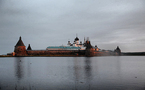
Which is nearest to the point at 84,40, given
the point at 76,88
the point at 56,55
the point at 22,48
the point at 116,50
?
the point at 116,50

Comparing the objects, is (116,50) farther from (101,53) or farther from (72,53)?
(72,53)

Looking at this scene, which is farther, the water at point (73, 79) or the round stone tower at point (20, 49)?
the round stone tower at point (20, 49)

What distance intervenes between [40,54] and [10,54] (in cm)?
1444

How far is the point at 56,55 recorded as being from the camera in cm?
6556

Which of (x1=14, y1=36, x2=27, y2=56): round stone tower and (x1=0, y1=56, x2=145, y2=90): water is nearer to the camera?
(x1=0, y1=56, x2=145, y2=90): water

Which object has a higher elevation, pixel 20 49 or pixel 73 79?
pixel 20 49

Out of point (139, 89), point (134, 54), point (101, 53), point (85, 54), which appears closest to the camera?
point (139, 89)

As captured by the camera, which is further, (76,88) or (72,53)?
(72,53)

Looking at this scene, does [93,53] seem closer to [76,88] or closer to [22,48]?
[22,48]

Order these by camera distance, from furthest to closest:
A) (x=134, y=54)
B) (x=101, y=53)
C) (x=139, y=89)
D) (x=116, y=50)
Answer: (x=134, y=54) → (x=116, y=50) → (x=101, y=53) → (x=139, y=89)

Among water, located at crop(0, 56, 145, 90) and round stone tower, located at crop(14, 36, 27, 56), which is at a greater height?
round stone tower, located at crop(14, 36, 27, 56)

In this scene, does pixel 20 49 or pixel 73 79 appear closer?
pixel 73 79

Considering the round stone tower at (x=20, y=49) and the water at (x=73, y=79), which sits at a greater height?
the round stone tower at (x=20, y=49)

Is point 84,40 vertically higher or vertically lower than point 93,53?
higher
